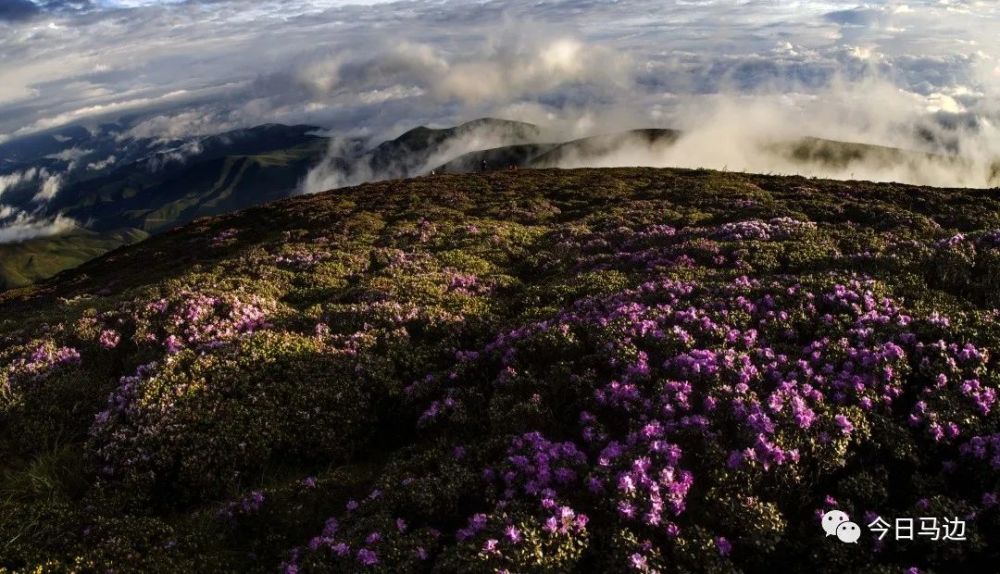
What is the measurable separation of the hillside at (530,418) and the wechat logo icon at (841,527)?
127 mm

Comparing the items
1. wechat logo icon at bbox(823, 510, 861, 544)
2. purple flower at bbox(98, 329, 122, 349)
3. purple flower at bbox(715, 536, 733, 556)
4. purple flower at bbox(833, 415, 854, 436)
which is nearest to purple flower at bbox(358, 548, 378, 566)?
purple flower at bbox(715, 536, 733, 556)

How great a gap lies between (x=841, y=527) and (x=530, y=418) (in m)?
5.58

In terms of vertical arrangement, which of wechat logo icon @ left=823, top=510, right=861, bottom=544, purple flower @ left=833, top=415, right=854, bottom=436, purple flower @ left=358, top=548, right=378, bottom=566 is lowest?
wechat logo icon @ left=823, top=510, right=861, bottom=544

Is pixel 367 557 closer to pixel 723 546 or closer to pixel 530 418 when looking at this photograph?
pixel 530 418

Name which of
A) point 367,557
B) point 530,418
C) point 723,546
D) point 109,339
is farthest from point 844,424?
point 109,339

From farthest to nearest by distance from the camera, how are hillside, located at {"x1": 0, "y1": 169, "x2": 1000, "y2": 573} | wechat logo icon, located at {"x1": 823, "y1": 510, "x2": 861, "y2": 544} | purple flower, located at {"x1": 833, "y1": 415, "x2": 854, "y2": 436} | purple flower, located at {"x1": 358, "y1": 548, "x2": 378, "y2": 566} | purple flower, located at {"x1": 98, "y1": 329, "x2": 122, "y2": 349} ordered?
purple flower, located at {"x1": 98, "y1": 329, "x2": 122, "y2": 349}, purple flower, located at {"x1": 833, "y1": 415, "x2": 854, "y2": 436}, hillside, located at {"x1": 0, "y1": 169, "x2": 1000, "y2": 573}, purple flower, located at {"x1": 358, "y1": 548, "x2": 378, "y2": 566}, wechat logo icon, located at {"x1": 823, "y1": 510, "x2": 861, "y2": 544}

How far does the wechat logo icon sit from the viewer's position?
27.7 feet

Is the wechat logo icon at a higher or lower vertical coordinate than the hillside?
lower

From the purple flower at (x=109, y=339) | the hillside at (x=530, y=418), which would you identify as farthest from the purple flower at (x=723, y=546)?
the purple flower at (x=109, y=339)

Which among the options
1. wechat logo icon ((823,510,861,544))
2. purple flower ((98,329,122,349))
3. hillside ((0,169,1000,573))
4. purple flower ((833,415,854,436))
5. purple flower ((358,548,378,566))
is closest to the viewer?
wechat logo icon ((823,510,861,544))

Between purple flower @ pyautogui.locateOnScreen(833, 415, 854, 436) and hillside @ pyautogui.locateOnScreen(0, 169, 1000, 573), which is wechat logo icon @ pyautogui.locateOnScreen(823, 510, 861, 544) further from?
purple flower @ pyautogui.locateOnScreen(833, 415, 854, 436)

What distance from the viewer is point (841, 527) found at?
8602mm

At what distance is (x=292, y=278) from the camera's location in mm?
24500

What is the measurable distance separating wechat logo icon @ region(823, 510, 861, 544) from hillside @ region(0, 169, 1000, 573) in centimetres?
13
